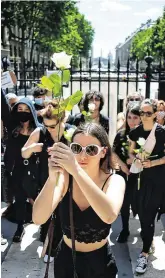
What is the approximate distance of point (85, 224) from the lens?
195 centimetres

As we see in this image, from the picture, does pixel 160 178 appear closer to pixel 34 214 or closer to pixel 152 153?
pixel 152 153

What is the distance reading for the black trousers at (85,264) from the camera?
199 cm

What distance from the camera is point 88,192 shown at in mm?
1613

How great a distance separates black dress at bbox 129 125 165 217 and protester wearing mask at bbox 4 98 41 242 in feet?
4.28

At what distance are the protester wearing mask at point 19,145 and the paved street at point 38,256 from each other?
202 millimetres

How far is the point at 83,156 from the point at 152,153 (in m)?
1.84

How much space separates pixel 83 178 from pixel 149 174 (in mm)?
2104

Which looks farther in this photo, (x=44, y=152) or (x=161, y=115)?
(x=161, y=115)

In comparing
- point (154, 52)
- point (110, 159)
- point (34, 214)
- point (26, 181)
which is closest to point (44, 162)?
point (26, 181)

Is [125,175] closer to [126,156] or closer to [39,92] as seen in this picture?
[126,156]

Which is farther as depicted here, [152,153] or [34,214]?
[152,153]

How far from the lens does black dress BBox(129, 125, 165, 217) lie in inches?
138

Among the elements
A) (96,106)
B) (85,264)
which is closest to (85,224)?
(85,264)

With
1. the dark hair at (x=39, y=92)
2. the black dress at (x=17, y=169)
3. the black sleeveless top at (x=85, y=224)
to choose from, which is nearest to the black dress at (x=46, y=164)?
the black dress at (x=17, y=169)
